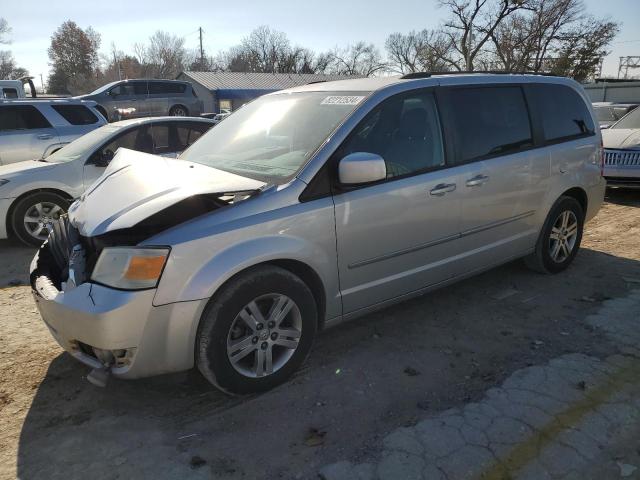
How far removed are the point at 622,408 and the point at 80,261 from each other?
10.2 ft

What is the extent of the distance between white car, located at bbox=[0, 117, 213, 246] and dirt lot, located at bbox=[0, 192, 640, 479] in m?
1.89

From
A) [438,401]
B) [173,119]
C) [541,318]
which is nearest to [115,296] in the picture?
[438,401]

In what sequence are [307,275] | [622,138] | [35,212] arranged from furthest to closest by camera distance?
[622,138]
[35,212]
[307,275]

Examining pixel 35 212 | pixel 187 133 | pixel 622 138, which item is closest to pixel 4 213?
pixel 35 212

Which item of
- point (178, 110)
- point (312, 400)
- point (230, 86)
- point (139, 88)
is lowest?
point (312, 400)

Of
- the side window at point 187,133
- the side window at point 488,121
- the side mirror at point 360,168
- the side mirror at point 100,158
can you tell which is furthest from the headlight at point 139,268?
the side window at point 187,133

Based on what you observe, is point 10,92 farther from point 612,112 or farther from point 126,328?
point 612,112

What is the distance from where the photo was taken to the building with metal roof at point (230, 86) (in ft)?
123

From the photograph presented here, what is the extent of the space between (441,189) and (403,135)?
1.54 feet

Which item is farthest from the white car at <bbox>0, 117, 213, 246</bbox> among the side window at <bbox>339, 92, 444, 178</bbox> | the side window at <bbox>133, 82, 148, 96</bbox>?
the side window at <bbox>133, 82, 148, 96</bbox>

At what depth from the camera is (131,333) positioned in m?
2.59

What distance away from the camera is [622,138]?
28.3 ft

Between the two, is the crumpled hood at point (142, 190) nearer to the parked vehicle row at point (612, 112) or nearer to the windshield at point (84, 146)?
the windshield at point (84, 146)

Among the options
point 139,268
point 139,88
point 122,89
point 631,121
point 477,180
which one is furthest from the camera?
point 139,88
